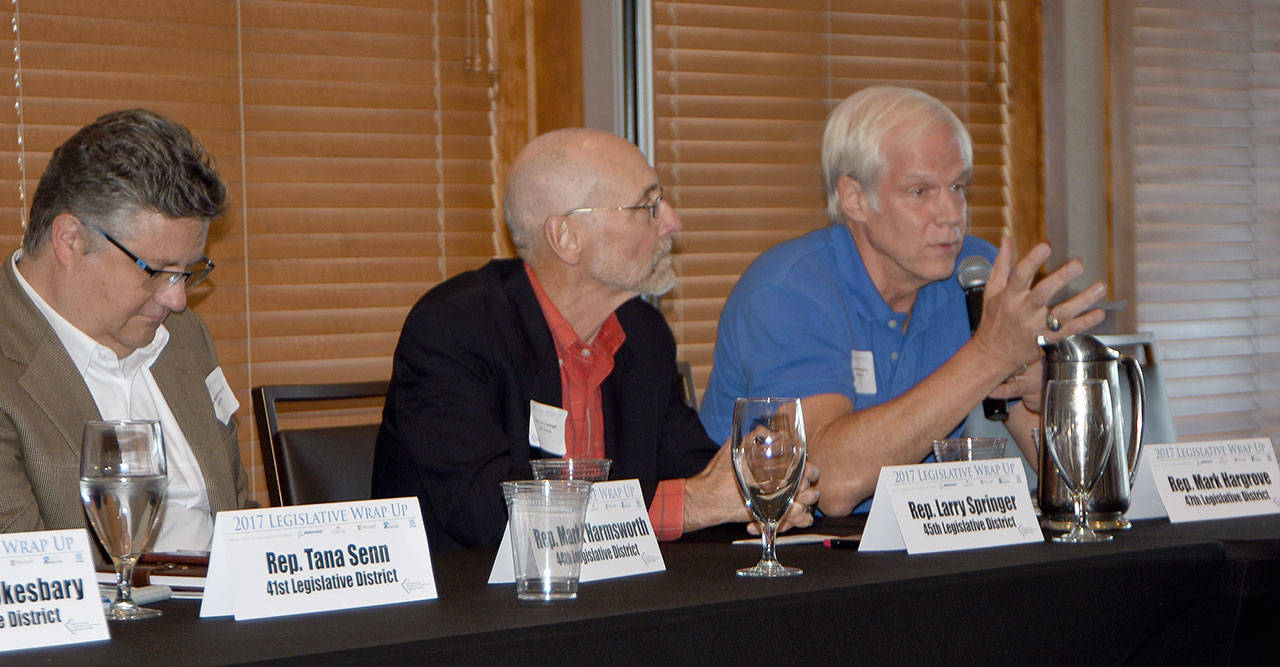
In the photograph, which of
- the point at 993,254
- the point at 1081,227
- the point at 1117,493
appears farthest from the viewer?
the point at 1081,227

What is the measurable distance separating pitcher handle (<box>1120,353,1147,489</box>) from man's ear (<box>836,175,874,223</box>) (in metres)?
0.90

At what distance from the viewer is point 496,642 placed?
37.6 inches

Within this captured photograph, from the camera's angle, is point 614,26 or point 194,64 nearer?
point 194,64

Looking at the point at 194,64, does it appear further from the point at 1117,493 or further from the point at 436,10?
the point at 1117,493

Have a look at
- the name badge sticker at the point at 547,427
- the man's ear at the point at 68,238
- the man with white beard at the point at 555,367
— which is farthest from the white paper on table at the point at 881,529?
the man's ear at the point at 68,238

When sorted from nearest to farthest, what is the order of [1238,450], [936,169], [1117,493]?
[1117,493]
[1238,450]
[936,169]

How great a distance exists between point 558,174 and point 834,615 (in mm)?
1112

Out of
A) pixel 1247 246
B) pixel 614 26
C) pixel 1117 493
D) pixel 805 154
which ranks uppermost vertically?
pixel 614 26

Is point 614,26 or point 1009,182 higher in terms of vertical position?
point 614,26

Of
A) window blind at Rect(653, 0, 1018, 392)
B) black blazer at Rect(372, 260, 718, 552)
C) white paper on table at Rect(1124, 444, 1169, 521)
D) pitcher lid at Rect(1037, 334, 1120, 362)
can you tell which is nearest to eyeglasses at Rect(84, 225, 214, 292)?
black blazer at Rect(372, 260, 718, 552)

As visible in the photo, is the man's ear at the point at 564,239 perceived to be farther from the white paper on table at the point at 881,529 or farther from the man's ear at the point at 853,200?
the white paper on table at the point at 881,529

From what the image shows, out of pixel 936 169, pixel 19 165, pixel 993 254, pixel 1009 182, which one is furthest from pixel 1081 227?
pixel 19 165

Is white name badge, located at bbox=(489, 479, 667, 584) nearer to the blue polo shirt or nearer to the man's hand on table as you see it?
the man's hand on table

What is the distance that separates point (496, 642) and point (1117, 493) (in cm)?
88
